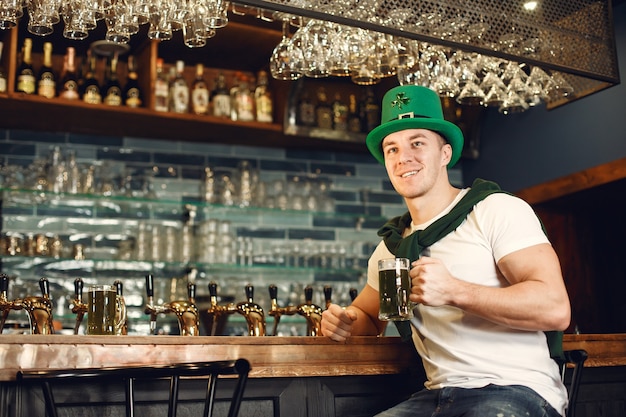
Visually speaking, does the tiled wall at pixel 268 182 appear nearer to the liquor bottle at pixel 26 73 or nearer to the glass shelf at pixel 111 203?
the glass shelf at pixel 111 203

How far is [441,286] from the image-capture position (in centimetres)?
218

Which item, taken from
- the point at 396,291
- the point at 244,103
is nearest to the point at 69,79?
the point at 244,103

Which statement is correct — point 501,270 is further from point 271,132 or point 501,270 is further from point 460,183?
Answer: point 460,183

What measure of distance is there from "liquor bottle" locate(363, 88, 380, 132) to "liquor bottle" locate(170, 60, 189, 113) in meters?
1.05

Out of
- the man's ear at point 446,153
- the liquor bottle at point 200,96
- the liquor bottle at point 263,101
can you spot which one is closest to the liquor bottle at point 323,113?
the liquor bottle at point 263,101

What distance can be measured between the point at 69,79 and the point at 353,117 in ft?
5.15

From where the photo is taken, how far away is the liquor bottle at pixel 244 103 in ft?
15.3

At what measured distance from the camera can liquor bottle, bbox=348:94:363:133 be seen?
4.98 meters

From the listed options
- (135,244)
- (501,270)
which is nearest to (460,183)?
(135,244)

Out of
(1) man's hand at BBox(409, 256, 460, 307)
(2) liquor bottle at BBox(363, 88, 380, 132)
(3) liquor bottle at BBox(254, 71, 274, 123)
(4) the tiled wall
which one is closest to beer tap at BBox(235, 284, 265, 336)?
(1) man's hand at BBox(409, 256, 460, 307)

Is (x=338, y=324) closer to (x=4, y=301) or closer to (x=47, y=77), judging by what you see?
(x=4, y=301)

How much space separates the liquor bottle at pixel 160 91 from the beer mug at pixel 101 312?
2039mm

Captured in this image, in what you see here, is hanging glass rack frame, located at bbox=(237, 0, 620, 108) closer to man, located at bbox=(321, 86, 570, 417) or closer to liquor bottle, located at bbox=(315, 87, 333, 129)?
man, located at bbox=(321, 86, 570, 417)

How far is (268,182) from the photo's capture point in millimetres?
4879
